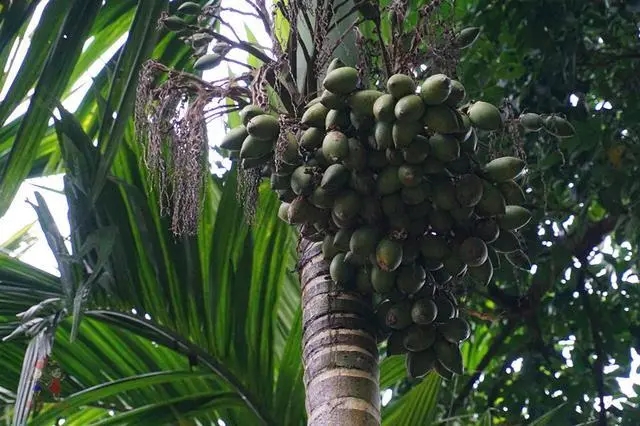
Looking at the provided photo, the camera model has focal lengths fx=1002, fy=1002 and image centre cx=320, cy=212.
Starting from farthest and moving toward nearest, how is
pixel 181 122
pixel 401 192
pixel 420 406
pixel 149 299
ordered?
pixel 149 299, pixel 420 406, pixel 181 122, pixel 401 192

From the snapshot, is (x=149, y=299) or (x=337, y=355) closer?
(x=337, y=355)

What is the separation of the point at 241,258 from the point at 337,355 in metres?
0.95

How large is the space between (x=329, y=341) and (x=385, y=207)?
22cm

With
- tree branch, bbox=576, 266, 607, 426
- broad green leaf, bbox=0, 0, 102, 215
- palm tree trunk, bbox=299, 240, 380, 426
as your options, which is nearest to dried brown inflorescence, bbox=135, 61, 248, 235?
broad green leaf, bbox=0, 0, 102, 215

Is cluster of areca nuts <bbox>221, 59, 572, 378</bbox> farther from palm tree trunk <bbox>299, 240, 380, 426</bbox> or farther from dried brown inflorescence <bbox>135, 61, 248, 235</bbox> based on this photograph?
dried brown inflorescence <bbox>135, 61, 248, 235</bbox>

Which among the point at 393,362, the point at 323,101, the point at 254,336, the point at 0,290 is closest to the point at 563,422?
the point at 393,362

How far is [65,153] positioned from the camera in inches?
84.9

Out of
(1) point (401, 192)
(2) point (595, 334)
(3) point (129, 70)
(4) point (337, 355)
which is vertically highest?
(2) point (595, 334)

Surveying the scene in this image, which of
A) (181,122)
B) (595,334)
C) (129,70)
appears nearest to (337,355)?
(181,122)

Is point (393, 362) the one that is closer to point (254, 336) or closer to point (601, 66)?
point (254, 336)

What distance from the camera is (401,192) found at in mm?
1441

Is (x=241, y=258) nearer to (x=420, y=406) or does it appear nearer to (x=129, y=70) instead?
(x=420, y=406)

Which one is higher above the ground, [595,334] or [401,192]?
[595,334]

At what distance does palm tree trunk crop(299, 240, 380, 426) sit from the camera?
1.41 m
